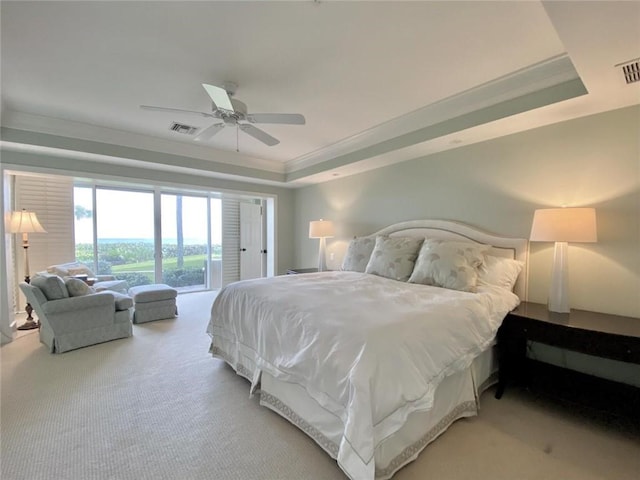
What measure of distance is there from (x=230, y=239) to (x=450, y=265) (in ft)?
17.6

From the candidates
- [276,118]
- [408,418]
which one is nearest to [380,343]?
[408,418]

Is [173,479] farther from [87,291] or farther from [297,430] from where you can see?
[87,291]

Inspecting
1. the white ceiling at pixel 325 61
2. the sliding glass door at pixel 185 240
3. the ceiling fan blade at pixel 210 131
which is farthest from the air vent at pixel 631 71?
the sliding glass door at pixel 185 240

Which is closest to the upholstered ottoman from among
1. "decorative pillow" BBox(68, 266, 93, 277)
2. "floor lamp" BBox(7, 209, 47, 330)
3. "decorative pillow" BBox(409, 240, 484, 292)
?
"decorative pillow" BBox(68, 266, 93, 277)

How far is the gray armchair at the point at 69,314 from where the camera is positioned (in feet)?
10.3

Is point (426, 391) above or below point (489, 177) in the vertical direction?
below

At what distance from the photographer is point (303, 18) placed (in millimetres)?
1803

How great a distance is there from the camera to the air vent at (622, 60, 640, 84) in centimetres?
173

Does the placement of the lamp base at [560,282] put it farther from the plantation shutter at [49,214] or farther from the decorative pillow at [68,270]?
the plantation shutter at [49,214]

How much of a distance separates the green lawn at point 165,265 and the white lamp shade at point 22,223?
6.34ft

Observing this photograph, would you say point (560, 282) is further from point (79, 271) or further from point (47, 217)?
point (47, 217)

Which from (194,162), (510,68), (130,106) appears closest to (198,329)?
(194,162)

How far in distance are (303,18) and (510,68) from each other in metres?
1.71

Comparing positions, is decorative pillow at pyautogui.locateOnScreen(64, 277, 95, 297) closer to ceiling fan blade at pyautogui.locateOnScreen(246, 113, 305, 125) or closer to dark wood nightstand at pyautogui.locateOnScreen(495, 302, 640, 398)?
ceiling fan blade at pyautogui.locateOnScreen(246, 113, 305, 125)
